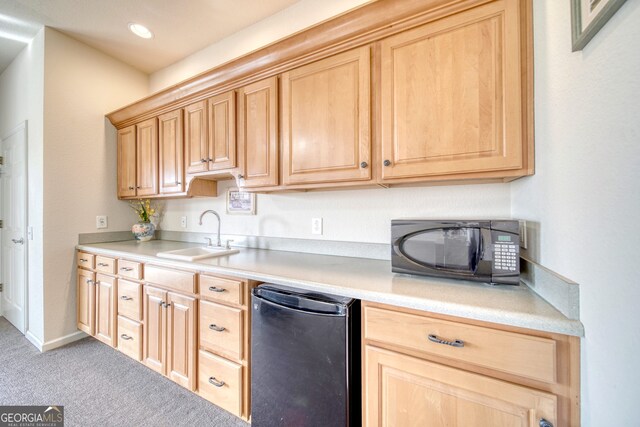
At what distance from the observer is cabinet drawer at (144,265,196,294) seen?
5.14ft

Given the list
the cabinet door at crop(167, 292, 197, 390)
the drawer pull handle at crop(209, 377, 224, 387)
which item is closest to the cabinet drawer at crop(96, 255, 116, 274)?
the cabinet door at crop(167, 292, 197, 390)

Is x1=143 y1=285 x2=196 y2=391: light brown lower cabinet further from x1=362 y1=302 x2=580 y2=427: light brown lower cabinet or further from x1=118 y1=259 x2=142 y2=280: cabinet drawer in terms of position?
x1=362 y1=302 x2=580 y2=427: light brown lower cabinet

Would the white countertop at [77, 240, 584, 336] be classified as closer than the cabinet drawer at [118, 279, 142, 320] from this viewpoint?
Yes

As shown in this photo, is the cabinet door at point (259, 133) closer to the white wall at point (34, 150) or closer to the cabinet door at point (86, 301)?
the cabinet door at point (86, 301)

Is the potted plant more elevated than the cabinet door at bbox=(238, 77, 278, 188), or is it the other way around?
the cabinet door at bbox=(238, 77, 278, 188)

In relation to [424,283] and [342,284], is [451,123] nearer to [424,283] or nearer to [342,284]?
[424,283]

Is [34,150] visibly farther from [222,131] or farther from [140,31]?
[222,131]

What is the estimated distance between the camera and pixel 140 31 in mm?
2287

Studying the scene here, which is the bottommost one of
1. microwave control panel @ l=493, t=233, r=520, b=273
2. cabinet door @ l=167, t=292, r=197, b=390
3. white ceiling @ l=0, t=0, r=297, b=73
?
cabinet door @ l=167, t=292, r=197, b=390

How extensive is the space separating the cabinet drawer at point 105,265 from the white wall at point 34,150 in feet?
1.70

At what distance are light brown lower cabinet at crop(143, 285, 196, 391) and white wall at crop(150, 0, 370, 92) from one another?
201 cm

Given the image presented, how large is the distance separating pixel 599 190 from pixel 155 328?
7.58ft

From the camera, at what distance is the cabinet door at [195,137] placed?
6.53 ft

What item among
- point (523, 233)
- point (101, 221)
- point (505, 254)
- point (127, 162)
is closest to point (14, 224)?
point (101, 221)
